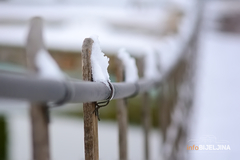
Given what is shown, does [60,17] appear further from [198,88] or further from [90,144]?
[90,144]

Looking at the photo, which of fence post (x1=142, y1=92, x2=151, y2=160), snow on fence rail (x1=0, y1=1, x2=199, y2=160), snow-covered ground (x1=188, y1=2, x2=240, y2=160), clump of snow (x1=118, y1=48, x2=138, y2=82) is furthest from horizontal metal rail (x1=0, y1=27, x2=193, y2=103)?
fence post (x1=142, y1=92, x2=151, y2=160)

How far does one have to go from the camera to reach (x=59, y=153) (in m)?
4.54

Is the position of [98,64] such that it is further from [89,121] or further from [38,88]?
[38,88]

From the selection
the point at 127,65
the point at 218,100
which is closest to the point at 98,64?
the point at 127,65

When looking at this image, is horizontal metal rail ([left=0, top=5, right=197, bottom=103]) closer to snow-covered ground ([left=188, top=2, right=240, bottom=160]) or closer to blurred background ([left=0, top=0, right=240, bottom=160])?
blurred background ([left=0, top=0, right=240, bottom=160])

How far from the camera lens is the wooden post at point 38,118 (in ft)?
2.00

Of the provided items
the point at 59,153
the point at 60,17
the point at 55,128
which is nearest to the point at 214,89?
the point at 59,153

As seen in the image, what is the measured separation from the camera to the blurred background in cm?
314

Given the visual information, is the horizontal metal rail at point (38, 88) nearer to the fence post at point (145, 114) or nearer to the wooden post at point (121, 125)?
the wooden post at point (121, 125)

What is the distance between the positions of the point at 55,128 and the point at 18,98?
5939 mm

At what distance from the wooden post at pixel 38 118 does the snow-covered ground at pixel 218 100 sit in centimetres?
97

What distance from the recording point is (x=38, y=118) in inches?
24.5

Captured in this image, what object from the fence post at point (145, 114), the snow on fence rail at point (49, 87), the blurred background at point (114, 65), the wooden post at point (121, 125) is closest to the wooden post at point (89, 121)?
the snow on fence rail at point (49, 87)

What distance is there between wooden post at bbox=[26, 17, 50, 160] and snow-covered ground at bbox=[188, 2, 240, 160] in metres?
0.97
